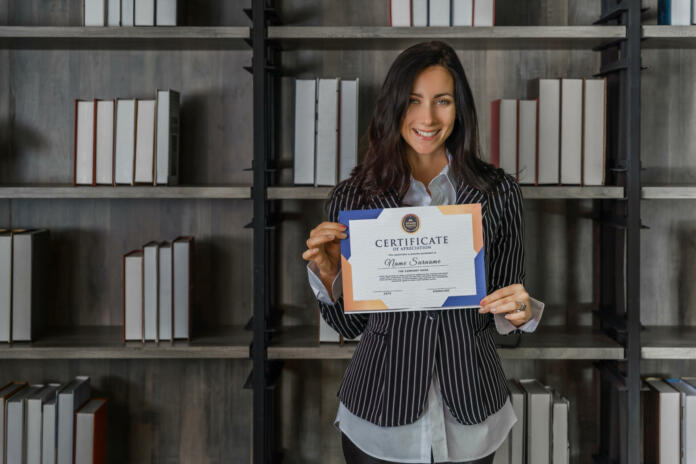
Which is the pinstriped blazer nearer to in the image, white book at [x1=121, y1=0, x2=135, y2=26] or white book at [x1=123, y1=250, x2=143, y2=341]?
white book at [x1=123, y1=250, x2=143, y2=341]

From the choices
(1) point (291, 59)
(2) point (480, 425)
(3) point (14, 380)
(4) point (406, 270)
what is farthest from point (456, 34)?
(3) point (14, 380)

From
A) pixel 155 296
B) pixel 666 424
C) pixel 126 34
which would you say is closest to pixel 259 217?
pixel 155 296

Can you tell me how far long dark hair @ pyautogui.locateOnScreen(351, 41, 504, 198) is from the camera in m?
1.21

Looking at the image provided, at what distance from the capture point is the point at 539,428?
1.94 metres

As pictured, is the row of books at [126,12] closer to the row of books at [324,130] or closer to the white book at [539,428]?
the row of books at [324,130]

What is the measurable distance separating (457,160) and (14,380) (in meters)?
1.76

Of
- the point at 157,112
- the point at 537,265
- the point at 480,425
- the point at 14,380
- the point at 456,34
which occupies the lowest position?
the point at 14,380

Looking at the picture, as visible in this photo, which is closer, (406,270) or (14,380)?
(406,270)

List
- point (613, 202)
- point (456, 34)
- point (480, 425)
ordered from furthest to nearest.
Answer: point (613, 202) → point (456, 34) → point (480, 425)

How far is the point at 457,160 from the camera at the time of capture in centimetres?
126

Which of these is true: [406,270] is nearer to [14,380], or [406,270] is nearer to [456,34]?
[456,34]

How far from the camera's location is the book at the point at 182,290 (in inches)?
75.1

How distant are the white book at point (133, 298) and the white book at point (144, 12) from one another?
27.7 inches

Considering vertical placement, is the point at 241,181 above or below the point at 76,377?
above
